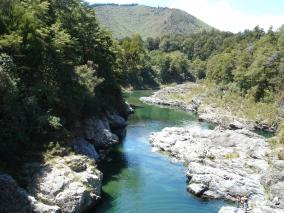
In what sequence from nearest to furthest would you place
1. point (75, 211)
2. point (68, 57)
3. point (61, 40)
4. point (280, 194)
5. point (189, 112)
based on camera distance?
point (75, 211) < point (280, 194) < point (61, 40) < point (68, 57) < point (189, 112)

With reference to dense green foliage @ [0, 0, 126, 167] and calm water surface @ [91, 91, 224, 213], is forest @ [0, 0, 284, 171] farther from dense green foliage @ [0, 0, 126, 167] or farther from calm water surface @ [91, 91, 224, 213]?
calm water surface @ [91, 91, 224, 213]

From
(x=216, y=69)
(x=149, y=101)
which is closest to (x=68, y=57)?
(x=149, y=101)

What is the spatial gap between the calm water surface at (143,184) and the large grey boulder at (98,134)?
1742mm

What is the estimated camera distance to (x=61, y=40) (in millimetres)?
49625

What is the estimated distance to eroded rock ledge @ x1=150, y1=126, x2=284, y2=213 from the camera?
141 ft

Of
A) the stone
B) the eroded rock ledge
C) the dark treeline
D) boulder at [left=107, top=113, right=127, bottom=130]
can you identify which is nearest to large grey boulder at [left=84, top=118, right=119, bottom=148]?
the eroded rock ledge

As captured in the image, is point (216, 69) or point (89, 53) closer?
point (89, 53)

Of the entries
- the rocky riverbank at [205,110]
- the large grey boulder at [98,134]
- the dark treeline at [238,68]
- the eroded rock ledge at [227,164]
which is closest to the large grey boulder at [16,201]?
the eroded rock ledge at [227,164]

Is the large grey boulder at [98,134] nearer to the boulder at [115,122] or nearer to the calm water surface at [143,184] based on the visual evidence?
the calm water surface at [143,184]

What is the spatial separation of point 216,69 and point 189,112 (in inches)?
1163

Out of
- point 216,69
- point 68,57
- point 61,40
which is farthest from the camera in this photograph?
point 216,69

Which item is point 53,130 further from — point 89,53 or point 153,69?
point 153,69

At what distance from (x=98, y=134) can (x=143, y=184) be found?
13.8m

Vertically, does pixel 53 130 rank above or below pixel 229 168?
above
